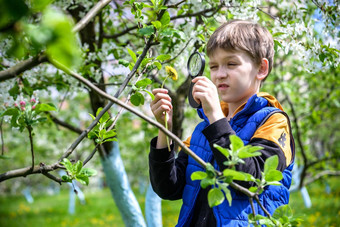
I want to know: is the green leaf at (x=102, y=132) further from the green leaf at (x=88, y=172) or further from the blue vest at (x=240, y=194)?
the blue vest at (x=240, y=194)

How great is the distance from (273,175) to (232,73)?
64 cm

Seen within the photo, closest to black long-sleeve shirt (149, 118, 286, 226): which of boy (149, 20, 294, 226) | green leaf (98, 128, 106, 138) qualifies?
boy (149, 20, 294, 226)

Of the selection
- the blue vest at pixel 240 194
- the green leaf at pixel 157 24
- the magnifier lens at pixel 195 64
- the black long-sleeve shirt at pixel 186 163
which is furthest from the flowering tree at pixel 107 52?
the blue vest at pixel 240 194

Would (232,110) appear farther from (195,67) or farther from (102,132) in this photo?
(102,132)

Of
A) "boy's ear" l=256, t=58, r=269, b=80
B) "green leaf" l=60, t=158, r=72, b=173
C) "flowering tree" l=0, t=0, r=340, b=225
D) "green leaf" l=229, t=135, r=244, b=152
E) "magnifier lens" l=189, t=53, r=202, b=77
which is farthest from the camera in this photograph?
"boy's ear" l=256, t=58, r=269, b=80

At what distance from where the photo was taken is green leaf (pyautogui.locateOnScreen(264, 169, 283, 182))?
0.99 m

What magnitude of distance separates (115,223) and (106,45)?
6229mm

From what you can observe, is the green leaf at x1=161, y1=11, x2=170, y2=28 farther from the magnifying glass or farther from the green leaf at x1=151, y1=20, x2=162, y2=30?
the magnifying glass

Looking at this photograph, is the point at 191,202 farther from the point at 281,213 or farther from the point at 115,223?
the point at 115,223

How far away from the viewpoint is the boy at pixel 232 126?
1.37 metres

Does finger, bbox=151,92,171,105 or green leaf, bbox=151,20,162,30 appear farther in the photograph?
finger, bbox=151,92,171,105

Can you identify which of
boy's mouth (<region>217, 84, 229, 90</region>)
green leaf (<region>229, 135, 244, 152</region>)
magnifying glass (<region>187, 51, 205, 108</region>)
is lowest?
green leaf (<region>229, 135, 244, 152</region>)

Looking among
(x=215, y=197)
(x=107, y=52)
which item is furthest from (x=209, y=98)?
(x=107, y=52)

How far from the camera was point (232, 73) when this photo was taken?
154 cm
